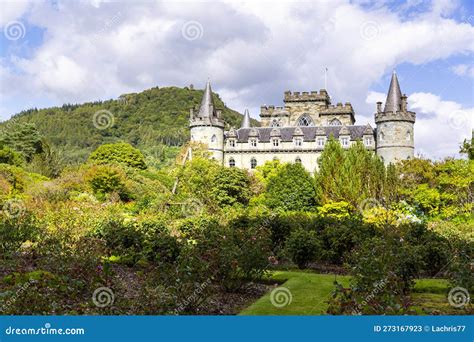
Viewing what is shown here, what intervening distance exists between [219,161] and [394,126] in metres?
14.5

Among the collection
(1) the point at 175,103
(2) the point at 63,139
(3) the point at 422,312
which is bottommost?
(3) the point at 422,312

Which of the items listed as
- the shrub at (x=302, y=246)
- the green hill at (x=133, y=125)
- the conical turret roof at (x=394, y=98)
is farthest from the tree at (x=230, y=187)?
the green hill at (x=133, y=125)

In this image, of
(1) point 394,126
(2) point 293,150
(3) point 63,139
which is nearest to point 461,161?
(1) point 394,126

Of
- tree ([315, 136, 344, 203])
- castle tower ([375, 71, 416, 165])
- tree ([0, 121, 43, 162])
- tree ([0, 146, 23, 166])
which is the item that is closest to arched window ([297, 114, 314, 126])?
castle tower ([375, 71, 416, 165])

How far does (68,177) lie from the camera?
1145 inches

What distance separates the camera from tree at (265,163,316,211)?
30152mm

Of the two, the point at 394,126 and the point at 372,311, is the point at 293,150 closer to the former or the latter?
the point at 394,126

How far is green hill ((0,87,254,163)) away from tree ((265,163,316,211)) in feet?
90.4

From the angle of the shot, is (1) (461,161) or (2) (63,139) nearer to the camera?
(1) (461,161)

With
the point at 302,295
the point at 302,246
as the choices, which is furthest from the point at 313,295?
the point at 302,246

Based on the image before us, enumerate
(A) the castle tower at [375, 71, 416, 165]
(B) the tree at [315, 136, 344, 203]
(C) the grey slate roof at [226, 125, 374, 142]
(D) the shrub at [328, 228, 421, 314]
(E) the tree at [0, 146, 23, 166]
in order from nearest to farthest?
(D) the shrub at [328, 228, 421, 314] → (B) the tree at [315, 136, 344, 203] → (E) the tree at [0, 146, 23, 166] → (A) the castle tower at [375, 71, 416, 165] → (C) the grey slate roof at [226, 125, 374, 142]

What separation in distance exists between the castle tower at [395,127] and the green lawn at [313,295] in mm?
30797

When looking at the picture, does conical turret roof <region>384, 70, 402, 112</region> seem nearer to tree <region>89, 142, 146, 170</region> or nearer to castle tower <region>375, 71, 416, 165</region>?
castle tower <region>375, 71, 416, 165</region>

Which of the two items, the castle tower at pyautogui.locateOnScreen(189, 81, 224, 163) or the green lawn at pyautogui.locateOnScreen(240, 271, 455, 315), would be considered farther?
the castle tower at pyautogui.locateOnScreen(189, 81, 224, 163)
